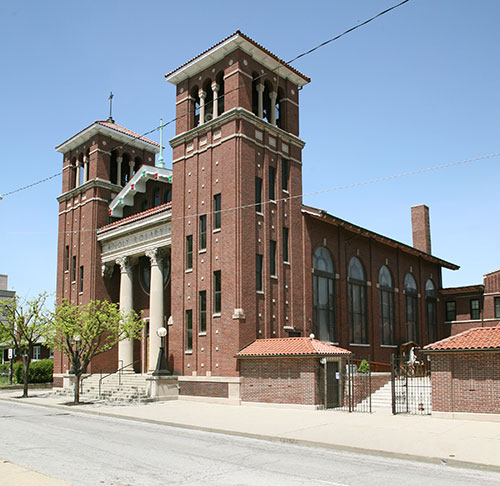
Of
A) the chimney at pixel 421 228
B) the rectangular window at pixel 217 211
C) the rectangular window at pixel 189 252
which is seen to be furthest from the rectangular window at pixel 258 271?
the chimney at pixel 421 228

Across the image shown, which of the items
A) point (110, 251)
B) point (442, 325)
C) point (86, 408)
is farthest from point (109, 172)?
point (442, 325)

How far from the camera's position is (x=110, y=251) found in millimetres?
38406

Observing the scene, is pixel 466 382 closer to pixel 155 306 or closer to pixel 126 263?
pixel 155 306

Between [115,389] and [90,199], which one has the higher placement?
[90,199]

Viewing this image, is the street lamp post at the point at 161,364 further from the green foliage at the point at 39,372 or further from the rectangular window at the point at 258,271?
the green foliage at the point at 39,372

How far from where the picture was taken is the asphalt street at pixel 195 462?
1026 cm

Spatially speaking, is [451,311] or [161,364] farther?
[451,311]

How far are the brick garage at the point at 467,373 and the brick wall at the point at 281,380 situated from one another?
5053mm

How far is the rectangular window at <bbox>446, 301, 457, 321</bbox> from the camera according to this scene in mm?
45969

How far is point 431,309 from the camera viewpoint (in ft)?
149

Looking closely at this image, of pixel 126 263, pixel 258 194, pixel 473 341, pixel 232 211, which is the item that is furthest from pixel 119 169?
pixel 473 341

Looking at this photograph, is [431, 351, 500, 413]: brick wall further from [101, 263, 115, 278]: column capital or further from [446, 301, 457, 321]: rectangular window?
[446, 301, 457, 321]: rectangular window

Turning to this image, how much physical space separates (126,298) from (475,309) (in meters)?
26.4

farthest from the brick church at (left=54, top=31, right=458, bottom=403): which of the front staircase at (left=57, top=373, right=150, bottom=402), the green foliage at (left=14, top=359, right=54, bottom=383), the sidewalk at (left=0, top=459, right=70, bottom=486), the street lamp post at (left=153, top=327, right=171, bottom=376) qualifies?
the sidewalk at (left=0, top=459, right=70, bottom=486)
